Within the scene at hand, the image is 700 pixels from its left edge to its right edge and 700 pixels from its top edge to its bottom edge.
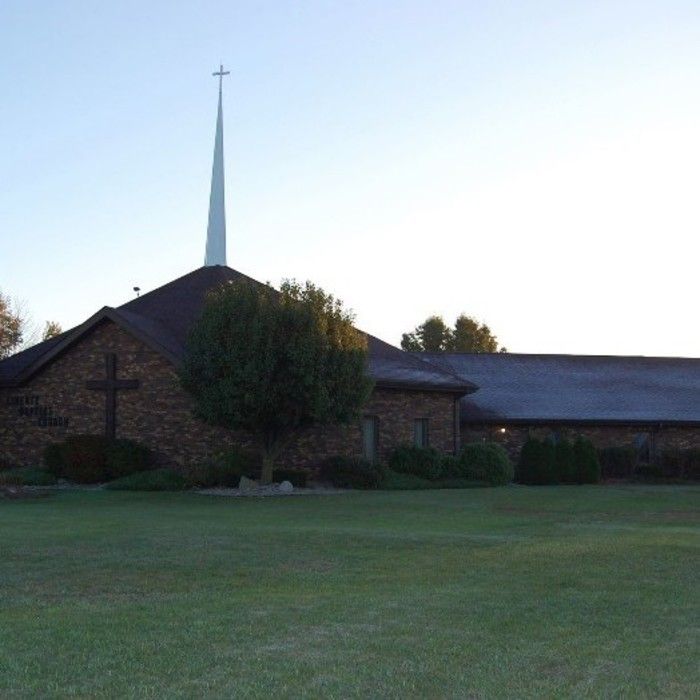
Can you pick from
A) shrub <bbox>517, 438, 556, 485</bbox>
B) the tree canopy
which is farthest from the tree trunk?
the tree canopy

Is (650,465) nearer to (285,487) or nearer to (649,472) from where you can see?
(649,472)

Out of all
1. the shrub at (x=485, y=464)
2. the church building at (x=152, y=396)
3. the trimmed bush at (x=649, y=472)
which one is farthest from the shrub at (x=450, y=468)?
the trimmed bush at (x=649, y=472)

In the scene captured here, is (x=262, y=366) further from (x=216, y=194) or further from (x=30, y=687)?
(x=30, y=687)

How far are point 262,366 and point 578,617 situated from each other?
19.3 meters

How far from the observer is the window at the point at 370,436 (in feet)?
116

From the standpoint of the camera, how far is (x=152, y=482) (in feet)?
101

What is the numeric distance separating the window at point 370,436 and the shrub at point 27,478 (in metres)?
9.03

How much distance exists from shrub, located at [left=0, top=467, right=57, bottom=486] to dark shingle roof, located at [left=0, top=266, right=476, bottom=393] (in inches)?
132

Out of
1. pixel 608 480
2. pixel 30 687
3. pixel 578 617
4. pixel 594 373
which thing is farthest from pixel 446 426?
pixel 30 687

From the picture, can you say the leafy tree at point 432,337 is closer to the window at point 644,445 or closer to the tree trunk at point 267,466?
the window at point 644,445

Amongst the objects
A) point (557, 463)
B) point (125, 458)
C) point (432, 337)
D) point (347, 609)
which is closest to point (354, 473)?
point (125, 458)

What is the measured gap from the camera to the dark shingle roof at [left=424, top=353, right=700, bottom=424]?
41312 millimetres

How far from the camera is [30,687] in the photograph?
7.88 meters

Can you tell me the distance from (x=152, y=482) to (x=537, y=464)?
13465mm
